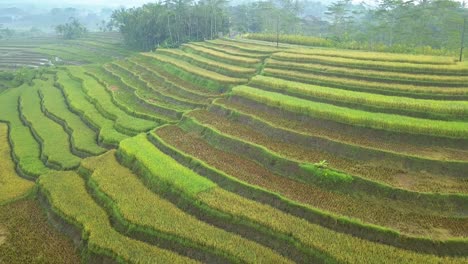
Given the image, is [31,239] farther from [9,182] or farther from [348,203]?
[348,203]

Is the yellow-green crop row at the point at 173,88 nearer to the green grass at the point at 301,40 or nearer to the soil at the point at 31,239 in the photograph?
the green grass at the point at 301,40

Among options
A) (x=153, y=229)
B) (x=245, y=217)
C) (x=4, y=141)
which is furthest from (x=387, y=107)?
(x=4, y=141)

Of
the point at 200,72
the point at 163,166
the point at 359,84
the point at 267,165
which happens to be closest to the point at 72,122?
the point at 200,72

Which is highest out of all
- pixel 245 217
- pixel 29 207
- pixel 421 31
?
pixel 421 31

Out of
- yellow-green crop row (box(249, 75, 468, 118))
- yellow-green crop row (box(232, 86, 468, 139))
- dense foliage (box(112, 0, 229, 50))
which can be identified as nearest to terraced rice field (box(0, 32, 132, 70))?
dense foliage (box(112, 0, 229, 50))

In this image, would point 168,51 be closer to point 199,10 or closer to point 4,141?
point 199,10
